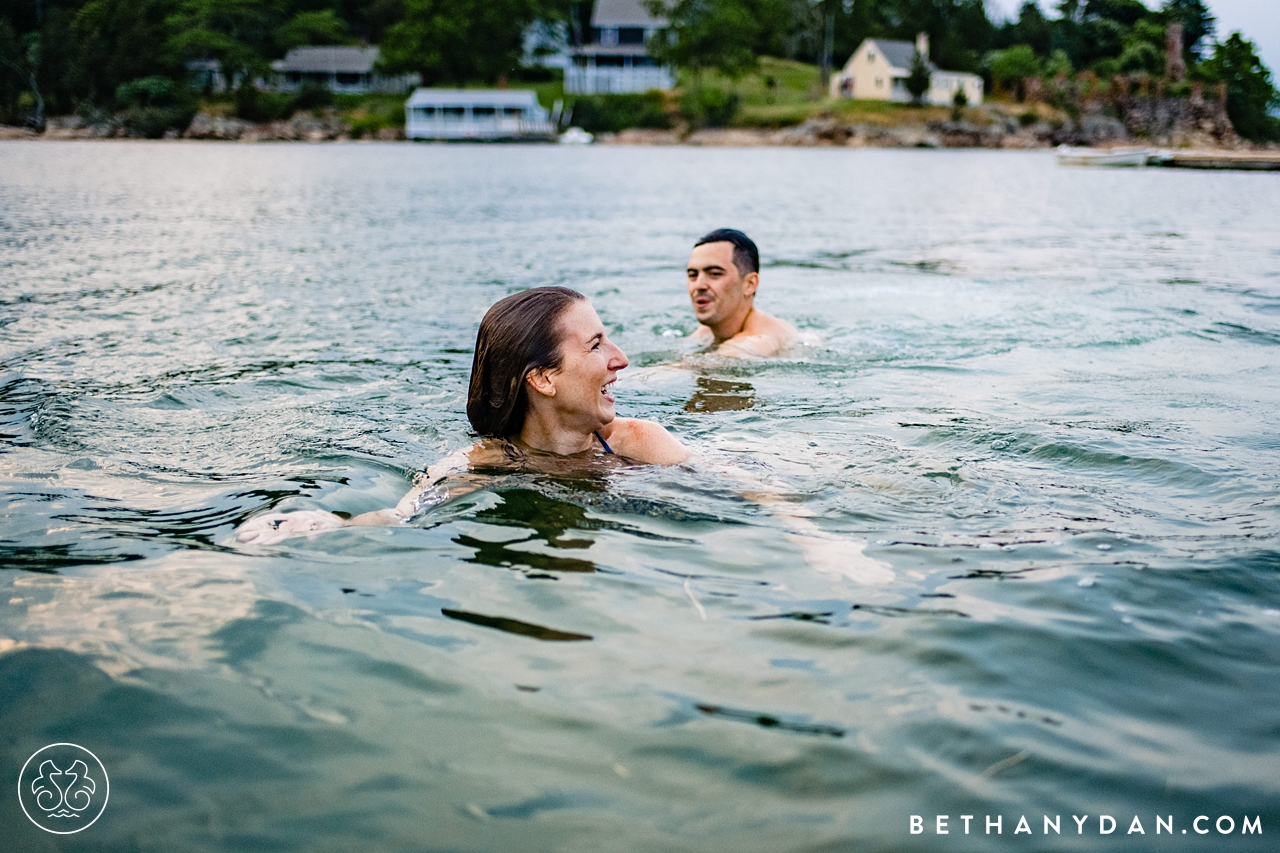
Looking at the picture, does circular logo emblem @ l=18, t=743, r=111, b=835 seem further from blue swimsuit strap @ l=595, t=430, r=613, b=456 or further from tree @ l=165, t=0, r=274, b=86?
tree @ l=165, t=0, r=274, b=86

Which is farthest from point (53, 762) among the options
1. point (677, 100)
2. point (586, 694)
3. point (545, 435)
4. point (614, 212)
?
point (677, 100)

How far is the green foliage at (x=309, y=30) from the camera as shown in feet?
315

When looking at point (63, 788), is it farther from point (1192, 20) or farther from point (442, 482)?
point (1192, 20)

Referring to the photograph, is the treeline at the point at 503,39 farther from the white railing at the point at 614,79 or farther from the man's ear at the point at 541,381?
the man's ear at the point at 541,381

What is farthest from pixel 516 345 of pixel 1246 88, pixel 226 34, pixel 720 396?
pixel 226 34

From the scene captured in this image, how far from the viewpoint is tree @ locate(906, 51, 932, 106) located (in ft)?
278

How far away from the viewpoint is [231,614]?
11.4 ft

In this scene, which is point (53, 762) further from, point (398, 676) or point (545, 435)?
point (545, 435)

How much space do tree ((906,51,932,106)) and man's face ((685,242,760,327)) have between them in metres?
83.6

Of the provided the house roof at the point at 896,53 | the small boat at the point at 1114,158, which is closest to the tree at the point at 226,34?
the house roof at the point at 896,53

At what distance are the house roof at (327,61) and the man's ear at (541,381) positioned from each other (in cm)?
10000

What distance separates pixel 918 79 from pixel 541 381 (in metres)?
88.8

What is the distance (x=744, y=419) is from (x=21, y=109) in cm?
9077

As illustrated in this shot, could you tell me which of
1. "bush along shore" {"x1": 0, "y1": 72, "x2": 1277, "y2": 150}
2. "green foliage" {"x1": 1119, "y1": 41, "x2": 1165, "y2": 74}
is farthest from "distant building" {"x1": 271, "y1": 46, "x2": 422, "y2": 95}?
"green foliage" {"x1": 1119, "y1": 41, "x2": 1165, "y2": 74}
